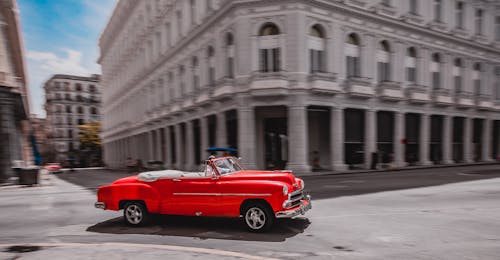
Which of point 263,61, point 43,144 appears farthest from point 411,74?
point 43,144

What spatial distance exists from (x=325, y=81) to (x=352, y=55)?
407cm

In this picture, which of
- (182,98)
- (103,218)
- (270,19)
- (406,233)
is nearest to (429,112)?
(270,19)

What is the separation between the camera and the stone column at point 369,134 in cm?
2209

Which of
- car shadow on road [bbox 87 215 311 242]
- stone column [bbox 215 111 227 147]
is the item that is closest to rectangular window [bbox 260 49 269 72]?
stone column [bbox 215 111 227 147]

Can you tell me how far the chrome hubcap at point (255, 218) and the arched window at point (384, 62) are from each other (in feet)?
67.7

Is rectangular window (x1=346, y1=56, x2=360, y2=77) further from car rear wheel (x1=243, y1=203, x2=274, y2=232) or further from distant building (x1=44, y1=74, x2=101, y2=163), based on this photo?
distant building (x1=44, y1=74, x2=101, y2=163)

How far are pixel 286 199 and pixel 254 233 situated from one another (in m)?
0.97

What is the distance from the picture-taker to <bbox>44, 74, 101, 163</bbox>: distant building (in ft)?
234

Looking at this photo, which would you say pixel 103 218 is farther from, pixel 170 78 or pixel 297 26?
pixel 170 78

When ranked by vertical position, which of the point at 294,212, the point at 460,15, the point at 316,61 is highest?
the point at 460,15

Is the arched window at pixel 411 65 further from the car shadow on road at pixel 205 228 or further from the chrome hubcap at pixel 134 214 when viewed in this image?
the chrome hubcap at pixel 134 214

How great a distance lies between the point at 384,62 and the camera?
2348 centimetres

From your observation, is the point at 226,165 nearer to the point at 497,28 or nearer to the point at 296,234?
the point at 296,234

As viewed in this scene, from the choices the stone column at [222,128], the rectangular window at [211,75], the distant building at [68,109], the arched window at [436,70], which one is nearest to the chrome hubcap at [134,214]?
the stone column at [222,128]
